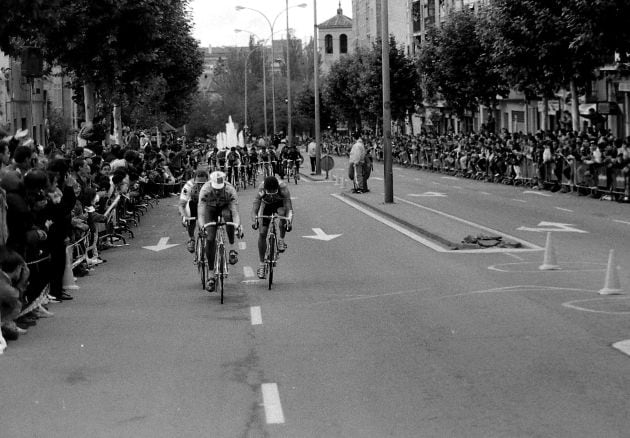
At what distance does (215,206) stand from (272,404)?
24.2 feet

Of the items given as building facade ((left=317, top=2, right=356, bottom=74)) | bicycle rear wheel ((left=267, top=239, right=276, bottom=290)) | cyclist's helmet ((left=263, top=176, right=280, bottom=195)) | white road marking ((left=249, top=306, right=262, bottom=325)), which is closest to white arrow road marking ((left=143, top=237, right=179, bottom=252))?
cyclist's helmet ((left=263, top=176, right=280, bottom=195))

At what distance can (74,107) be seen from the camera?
7762 cm

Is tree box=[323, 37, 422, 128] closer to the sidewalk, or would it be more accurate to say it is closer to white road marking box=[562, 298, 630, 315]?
the sidewalk

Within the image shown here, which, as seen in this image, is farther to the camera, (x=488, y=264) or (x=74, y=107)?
(x=74, y=107)

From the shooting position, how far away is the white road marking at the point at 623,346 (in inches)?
459

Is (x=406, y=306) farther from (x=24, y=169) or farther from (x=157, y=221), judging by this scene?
(x=157, y=221)

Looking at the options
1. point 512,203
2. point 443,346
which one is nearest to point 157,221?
point 512,203

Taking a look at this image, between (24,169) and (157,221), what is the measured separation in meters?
15.4

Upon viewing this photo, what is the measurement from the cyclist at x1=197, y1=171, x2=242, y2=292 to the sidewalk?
6.39 m

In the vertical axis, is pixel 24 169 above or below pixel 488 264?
above

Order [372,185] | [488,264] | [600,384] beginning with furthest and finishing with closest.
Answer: [372,185]
[488,264]
[600,384]

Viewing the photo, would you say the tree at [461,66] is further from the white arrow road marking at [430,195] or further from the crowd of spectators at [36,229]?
the crowd of spectators at [36,229]

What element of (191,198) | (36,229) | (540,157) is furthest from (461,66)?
(36,229)

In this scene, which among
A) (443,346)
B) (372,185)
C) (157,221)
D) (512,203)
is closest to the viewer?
(443,346)
